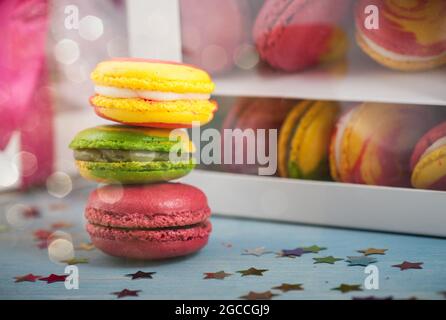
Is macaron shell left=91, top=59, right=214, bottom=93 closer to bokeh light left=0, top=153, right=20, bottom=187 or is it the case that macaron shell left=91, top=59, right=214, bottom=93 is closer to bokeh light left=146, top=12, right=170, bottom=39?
bokeh light left=146, top=12, right=170, bottom=39

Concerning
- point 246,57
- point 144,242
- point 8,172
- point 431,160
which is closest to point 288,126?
point 246,57

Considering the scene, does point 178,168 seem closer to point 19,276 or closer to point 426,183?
point 19,276

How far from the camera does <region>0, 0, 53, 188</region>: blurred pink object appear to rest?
1.41 metres

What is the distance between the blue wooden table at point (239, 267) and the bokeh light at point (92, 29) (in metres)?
0.40

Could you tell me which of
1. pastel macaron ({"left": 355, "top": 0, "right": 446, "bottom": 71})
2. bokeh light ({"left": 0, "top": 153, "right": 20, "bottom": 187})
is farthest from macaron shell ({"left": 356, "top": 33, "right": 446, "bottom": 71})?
bokeh light ({"left": 0, "top": 153, "right": 20, "bottom": 187})

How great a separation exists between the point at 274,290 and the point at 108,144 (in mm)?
321

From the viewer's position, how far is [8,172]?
1.55 metres

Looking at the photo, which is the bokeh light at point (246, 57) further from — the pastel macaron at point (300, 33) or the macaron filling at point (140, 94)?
the macaron filling at point (140, 94)

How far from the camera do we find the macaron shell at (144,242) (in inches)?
41.4

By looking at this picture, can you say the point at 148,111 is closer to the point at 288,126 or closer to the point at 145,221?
the point at 145,221

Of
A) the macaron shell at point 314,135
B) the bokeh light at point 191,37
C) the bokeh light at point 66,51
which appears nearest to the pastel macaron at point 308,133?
the macaron shell at point 314,135

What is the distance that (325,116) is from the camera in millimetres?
1242

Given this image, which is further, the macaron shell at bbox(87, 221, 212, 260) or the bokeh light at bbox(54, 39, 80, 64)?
the bokeh light at bbox(54, 39, 80, 64)
